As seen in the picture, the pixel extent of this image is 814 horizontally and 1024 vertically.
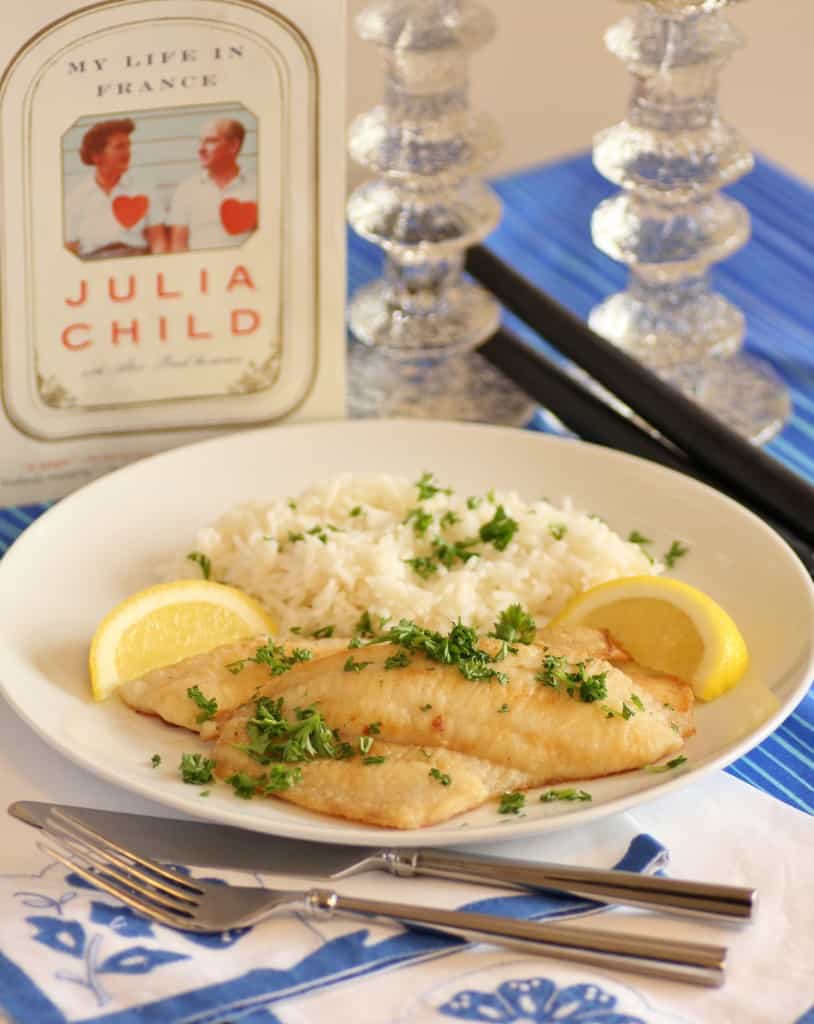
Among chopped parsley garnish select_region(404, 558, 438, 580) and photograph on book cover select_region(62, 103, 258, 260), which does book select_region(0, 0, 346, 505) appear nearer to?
photograph on book cover select_region(62, 103, 258, 260)

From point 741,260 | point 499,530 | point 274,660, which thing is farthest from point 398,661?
→ point 741,260

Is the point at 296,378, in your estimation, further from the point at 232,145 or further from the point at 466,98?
the point at 466,98

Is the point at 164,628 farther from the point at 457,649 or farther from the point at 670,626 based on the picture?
the point at 670,626

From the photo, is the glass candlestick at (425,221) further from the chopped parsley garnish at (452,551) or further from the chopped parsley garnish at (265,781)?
the chopped parsley garnish at (265,781)

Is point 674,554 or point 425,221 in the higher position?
point 425,221

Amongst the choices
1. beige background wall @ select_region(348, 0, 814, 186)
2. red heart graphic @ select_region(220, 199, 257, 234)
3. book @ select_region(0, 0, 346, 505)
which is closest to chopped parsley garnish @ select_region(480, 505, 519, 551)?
book @ select_region(0, 0, 346, 505)
